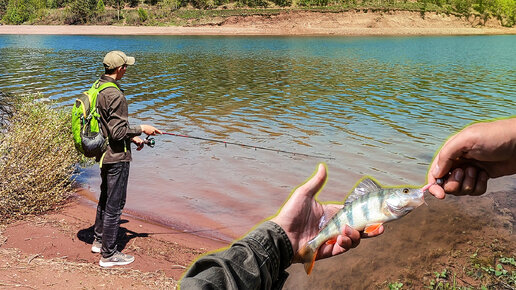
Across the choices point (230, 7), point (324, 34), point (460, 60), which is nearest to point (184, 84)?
point (460, 60)

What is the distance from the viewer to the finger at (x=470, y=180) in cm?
262

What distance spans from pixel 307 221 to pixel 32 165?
20.8 feet

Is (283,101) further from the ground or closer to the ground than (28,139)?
closer to the ground

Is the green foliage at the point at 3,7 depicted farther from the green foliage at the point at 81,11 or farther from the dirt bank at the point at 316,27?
the dirt bank at the point at 316,27

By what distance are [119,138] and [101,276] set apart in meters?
1.83

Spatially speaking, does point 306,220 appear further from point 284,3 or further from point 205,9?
point 205,9

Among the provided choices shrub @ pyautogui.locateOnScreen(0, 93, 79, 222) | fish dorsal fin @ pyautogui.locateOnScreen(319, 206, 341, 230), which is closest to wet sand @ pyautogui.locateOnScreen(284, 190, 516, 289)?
fish dorsal fin @ pyautogui.locateOnScreen(319, 206, 341, 230)

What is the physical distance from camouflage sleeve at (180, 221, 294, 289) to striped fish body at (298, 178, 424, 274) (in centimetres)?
20

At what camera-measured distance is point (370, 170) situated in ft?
35.7

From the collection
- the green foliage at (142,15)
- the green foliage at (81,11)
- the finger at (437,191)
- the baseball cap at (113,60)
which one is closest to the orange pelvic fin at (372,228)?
the finger at (437,191)

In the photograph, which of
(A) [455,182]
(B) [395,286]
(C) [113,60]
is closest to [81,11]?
(C) [113,60]

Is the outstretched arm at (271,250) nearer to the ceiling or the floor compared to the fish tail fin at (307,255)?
nearer to the ceiling

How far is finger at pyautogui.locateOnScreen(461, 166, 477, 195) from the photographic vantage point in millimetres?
2615

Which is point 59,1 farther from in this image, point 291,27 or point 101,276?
point 101,276
